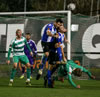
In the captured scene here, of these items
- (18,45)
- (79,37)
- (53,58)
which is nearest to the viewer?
(53,58)

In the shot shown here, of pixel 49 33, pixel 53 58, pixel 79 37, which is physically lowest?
pixel 53 58

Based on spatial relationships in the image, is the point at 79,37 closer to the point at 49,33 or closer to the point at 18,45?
the point at 18,45

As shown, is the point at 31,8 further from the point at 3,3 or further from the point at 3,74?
the point at 3,74

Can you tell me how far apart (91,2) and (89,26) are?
40944 millimetres

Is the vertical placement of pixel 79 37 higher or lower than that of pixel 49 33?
higher

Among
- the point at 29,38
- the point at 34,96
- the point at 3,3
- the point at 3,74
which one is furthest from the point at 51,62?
the point at 3,3

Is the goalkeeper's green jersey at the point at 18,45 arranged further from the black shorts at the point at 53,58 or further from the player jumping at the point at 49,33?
the black shorts at the point at 53,58

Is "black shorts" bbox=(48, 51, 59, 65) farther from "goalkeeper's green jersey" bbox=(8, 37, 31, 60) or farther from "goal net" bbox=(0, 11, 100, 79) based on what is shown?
"goal net" bbox=(0, 11, 100, 79)

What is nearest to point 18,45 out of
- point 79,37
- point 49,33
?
point 49,33

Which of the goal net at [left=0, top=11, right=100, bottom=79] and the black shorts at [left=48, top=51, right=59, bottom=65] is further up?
the goal net at [left=0, top=11, right=100, bottom=79]

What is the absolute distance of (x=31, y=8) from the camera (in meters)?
69.1

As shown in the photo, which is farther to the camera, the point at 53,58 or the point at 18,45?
the point at 18,45

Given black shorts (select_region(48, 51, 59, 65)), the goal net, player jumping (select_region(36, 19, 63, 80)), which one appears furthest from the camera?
the goal net

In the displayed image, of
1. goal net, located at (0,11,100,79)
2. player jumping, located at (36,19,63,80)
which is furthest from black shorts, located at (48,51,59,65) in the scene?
goal net, located at (0,11,100,79)
